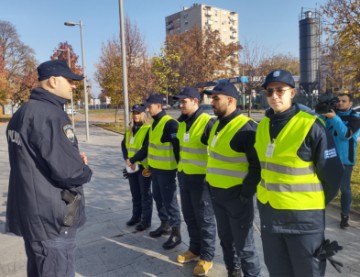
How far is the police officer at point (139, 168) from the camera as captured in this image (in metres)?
4.64

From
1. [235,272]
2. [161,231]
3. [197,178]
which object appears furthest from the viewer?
[161,231]

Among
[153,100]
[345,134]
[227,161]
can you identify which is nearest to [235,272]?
[227,161]

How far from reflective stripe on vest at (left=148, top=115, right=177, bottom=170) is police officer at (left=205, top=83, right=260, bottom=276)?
3.59 feet

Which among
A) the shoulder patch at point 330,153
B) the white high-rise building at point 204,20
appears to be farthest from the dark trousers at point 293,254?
the white high-rise building at point 204,20

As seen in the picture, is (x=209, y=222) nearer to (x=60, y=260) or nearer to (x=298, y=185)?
(x=298, y=185)

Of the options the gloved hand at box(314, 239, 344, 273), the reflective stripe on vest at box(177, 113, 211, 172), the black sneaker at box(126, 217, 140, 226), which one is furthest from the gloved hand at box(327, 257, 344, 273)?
the black sneaker at box(126, 217, 140, 226)

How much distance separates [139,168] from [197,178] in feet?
4.72

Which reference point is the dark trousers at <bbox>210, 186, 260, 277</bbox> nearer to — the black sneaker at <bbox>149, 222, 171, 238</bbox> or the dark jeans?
the black sneaker at <bbox>149, 222, 171, 238</bbox>

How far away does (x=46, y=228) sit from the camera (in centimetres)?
236

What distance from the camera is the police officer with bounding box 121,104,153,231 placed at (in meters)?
4.64

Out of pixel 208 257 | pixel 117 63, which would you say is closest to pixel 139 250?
pixel 208 257

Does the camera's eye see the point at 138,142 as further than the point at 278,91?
Yes

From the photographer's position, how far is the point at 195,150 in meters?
3.55

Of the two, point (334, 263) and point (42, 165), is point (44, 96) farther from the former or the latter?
point (334, 263)
